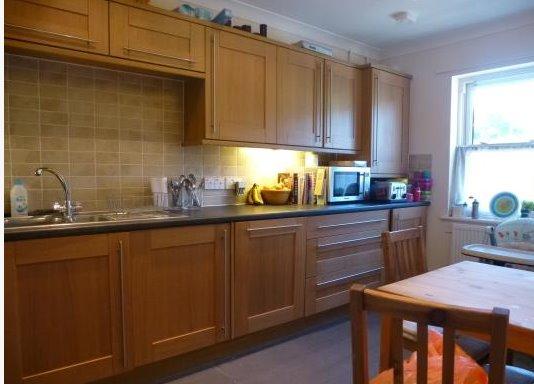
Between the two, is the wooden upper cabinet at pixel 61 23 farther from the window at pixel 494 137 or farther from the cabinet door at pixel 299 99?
the window at pixel 494 137

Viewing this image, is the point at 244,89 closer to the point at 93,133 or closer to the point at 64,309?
the point at 93,133

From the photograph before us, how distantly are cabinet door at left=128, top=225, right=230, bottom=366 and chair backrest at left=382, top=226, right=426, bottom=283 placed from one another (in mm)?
941

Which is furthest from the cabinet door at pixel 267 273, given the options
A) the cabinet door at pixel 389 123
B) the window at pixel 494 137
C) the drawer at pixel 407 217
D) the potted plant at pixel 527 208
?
the window at pixel 494 137

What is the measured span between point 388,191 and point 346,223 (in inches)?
30.7

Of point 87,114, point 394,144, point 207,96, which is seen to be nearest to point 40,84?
point 87,114

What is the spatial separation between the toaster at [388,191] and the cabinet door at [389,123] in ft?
0.46

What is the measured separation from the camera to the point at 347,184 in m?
3.30

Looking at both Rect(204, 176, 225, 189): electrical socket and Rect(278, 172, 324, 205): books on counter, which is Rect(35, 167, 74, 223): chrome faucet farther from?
Rect(278, 172, 324, 205): books on counter

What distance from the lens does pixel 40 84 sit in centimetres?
216

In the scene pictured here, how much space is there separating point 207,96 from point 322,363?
179cm

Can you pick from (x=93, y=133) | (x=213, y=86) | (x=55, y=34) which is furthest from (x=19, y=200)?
(x=213, y=86)

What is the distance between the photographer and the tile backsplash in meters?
2.11

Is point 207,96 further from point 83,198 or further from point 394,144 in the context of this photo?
point 394,144

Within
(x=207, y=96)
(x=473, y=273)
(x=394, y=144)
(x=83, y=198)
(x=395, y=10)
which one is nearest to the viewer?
(x=473, y=273)
